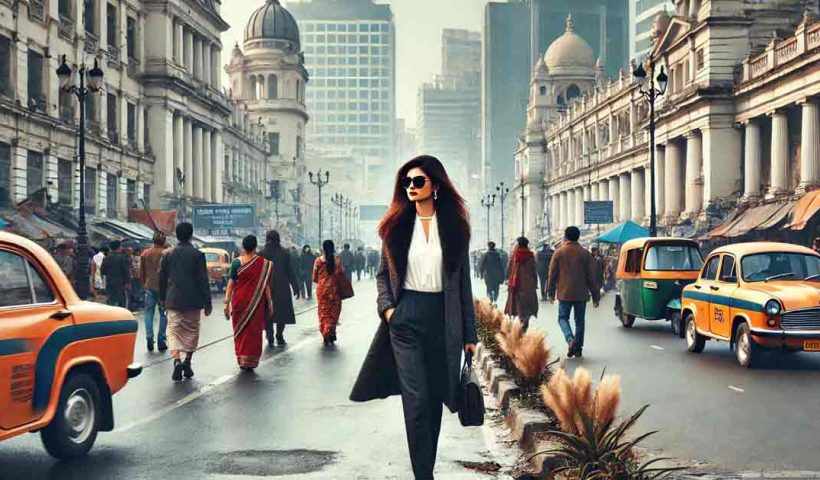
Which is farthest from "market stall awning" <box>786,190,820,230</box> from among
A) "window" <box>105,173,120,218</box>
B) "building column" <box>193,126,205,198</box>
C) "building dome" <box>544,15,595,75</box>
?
"building dome" <box>544,15,595,75</box>

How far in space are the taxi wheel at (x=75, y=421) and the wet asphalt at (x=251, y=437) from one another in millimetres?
105

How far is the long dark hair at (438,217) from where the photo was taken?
5.83 meters

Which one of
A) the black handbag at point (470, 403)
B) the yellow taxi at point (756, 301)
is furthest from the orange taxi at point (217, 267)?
the black handbag at point (470, 403)

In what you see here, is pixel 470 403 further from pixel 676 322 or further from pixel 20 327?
pixel 676 322

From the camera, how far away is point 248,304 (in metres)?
12.8

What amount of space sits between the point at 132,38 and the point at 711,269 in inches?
1812

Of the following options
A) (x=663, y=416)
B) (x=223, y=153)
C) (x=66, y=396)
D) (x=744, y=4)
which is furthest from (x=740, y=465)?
(x=223, y=153)

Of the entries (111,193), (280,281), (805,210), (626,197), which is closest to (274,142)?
(626,197)

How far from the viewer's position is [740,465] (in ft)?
22.6

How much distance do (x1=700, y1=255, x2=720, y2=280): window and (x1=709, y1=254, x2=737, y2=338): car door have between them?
275 millimetres

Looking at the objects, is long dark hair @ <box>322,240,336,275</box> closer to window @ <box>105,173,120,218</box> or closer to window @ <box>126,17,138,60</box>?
window @ <box>105,173,120,218</box>

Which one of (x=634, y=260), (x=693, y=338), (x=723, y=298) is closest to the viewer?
(x=723, y=298)

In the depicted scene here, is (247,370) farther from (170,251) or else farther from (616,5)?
(616,5)

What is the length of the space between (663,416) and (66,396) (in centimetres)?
514
